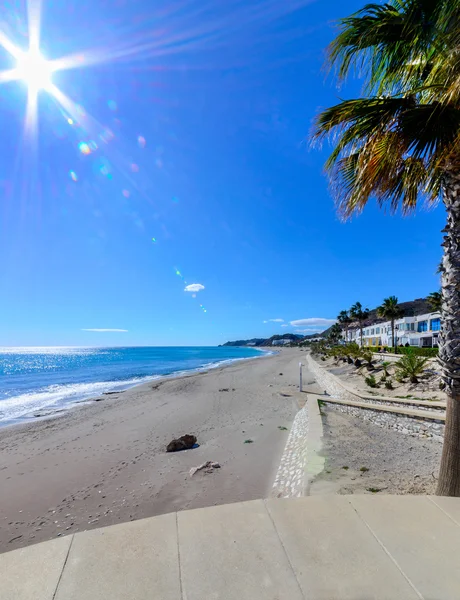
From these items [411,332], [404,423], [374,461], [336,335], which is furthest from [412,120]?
[336,335]

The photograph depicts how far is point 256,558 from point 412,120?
4709mm

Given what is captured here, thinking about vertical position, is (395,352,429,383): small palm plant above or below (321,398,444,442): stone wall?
above

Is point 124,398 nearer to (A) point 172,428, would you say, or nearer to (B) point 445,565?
(A) point 172,428

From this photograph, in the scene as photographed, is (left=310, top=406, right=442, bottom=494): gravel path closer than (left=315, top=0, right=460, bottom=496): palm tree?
No

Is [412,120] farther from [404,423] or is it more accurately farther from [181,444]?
[181,444]

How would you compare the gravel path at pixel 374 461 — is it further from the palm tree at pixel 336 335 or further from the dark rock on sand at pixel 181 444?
the palm tree at pixel 336 335

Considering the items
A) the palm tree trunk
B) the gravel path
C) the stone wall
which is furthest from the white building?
the palm tree trunk

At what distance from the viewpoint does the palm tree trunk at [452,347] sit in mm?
3520

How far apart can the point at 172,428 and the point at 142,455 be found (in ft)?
9.98

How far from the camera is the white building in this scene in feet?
121

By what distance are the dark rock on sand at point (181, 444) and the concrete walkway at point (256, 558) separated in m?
6.14

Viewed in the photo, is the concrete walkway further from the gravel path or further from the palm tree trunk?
the gravel path

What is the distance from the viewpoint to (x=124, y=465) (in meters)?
7.90

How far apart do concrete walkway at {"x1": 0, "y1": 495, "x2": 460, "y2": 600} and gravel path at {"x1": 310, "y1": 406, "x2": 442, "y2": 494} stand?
5.30 feet
